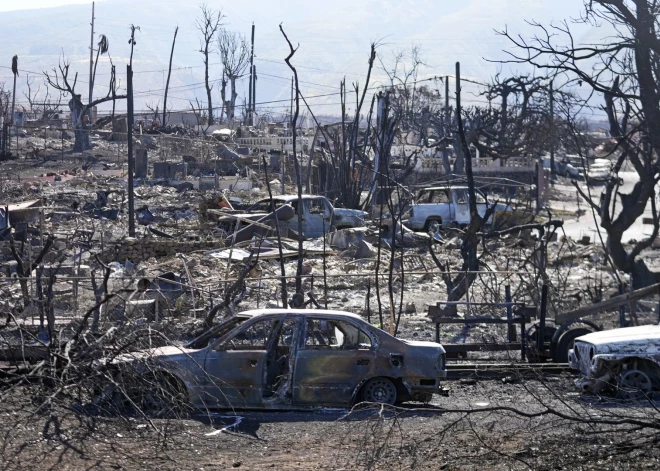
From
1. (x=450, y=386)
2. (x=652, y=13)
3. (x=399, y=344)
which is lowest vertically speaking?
(x=450, y=386)

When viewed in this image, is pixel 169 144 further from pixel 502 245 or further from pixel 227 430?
pixel 227 430

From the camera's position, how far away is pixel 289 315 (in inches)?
414

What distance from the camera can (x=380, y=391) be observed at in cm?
1046

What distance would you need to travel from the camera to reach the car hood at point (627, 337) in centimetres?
1106

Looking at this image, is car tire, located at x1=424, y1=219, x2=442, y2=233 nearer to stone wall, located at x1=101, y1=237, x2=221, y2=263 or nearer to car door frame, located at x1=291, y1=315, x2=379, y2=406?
stone wall, located at x1=101, y1=237, x2=221, y2=263

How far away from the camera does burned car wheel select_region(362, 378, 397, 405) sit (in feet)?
34.2

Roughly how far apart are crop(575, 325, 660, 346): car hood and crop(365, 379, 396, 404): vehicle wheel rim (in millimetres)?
2626

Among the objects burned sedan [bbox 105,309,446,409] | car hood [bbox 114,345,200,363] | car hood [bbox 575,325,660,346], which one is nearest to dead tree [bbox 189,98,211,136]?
car hood [bbox 575,325,660,346]

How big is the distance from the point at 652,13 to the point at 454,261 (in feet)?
46.4

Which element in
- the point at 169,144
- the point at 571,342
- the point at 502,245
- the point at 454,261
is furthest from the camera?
the point at 169,144

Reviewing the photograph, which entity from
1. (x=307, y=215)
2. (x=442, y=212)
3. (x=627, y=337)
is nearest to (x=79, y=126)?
(x=307, y=215)

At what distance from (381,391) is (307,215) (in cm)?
1618

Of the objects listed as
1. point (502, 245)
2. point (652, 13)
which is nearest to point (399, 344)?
point (652, 13)

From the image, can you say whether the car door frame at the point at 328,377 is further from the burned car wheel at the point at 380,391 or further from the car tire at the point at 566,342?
the car tire at the point at 566,342
